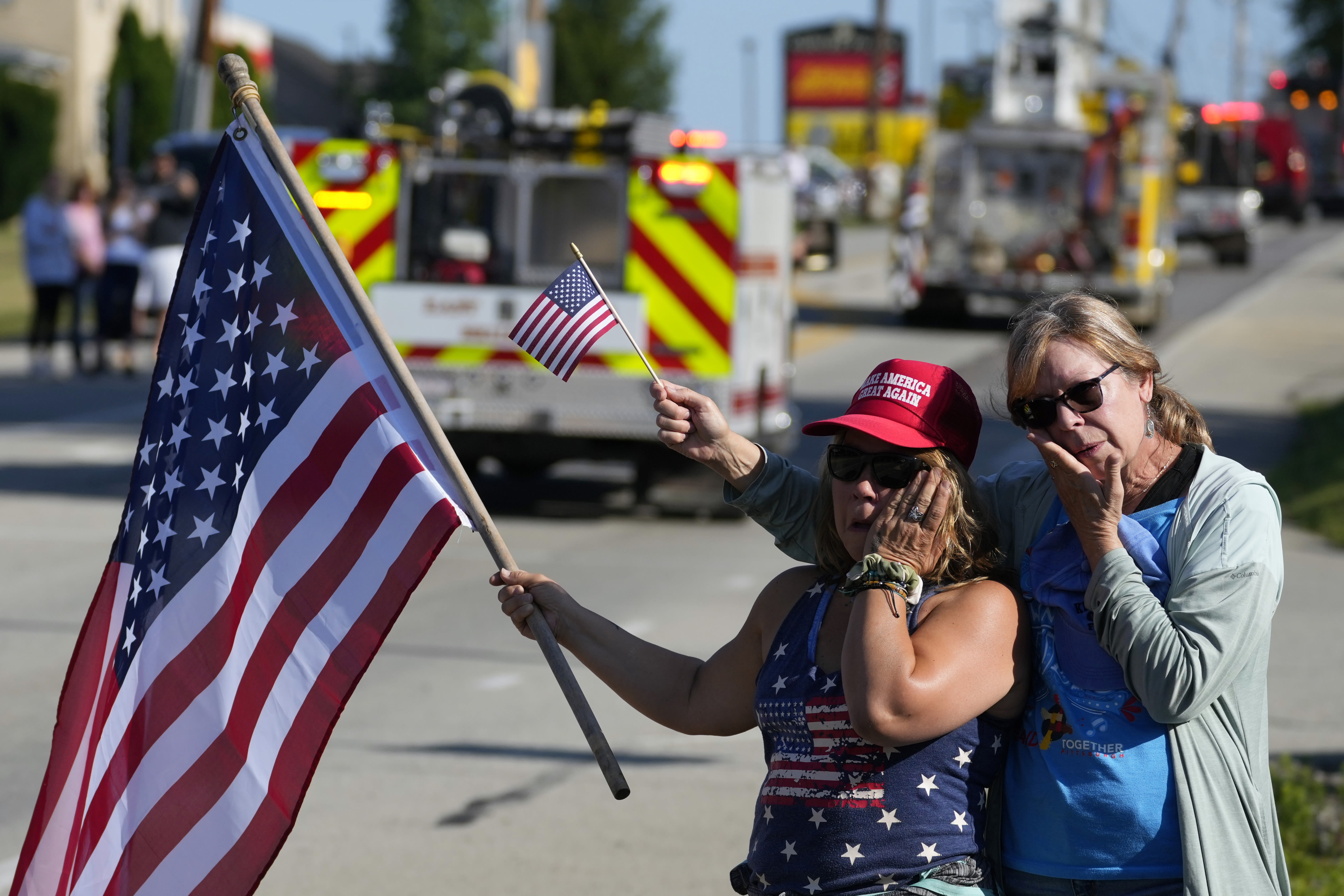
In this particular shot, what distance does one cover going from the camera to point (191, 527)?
133 inches

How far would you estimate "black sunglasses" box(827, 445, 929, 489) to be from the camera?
2.85m

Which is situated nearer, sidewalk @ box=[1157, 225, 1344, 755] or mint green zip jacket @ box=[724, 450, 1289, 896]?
mint green zip jacket @ box=[724, 450, 1289, 896]

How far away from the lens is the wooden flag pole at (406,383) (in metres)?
3.05

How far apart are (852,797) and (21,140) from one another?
40.6 metres

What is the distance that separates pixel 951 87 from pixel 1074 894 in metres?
23.6

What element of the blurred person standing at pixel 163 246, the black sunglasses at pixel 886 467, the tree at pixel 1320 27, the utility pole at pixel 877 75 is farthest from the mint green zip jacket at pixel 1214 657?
the tree at pixel 1320 27

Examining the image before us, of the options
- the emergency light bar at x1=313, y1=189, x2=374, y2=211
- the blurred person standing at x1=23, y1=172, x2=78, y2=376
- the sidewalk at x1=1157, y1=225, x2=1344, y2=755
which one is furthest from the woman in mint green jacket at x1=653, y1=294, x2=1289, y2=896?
the blurred person standing at x1=23, y1=172, x2=78, y2=376

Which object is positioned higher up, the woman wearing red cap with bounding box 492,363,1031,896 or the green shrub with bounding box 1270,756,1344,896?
the woman wearing red cap with bounding box 492,363,1031,896

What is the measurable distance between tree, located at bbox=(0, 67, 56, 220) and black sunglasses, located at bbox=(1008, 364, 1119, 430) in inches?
1578

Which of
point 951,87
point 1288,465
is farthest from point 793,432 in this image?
point 951,87

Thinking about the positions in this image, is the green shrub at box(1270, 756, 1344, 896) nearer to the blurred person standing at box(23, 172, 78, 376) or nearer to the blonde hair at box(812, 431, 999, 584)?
the blonde hair at box(812, 431, 999, 584)

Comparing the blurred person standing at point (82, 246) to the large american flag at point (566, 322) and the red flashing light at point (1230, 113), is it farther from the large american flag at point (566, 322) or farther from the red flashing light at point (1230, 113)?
the red flashing light at point (1230, 113)

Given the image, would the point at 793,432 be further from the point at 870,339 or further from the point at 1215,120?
the point at 1215,120

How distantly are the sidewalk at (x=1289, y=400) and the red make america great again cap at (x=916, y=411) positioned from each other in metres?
3.91
